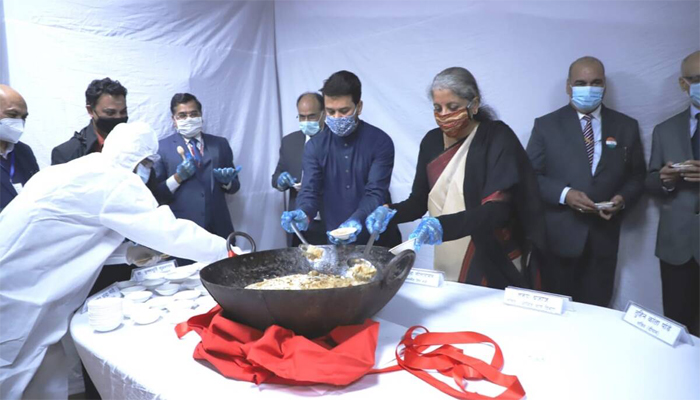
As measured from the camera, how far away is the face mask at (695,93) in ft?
7.26

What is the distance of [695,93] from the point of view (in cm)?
223

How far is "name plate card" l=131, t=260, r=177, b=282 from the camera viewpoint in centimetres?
167

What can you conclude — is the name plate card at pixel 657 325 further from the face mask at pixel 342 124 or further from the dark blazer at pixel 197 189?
the dark blazer at pixel 197 189

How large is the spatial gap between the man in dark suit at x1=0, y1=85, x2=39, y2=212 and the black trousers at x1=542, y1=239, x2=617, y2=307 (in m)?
2.84

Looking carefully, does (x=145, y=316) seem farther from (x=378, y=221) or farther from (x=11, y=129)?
(x=11, y=129)

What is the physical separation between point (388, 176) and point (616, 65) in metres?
1.44

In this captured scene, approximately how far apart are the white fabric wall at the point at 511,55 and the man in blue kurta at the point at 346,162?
78 cm

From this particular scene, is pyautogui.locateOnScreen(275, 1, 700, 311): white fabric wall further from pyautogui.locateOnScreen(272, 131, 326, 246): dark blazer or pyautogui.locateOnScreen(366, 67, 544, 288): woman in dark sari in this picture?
pyautogui.locateOnScreen(366, 67, 544, 288): woman in dark sari

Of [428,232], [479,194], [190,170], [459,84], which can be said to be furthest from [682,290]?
[190,170]

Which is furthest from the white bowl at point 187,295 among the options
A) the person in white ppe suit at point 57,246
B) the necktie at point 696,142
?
the necktie at point 696,142

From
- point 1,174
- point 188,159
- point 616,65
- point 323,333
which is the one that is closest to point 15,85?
point 1,174

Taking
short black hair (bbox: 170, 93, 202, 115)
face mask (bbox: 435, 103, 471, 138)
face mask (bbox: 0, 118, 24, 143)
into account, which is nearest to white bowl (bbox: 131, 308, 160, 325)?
face mask (bbox: 435, 103, 471, 138)

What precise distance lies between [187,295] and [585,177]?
210 cm

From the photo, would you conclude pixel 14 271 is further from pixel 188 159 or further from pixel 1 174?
pixel 188 159
